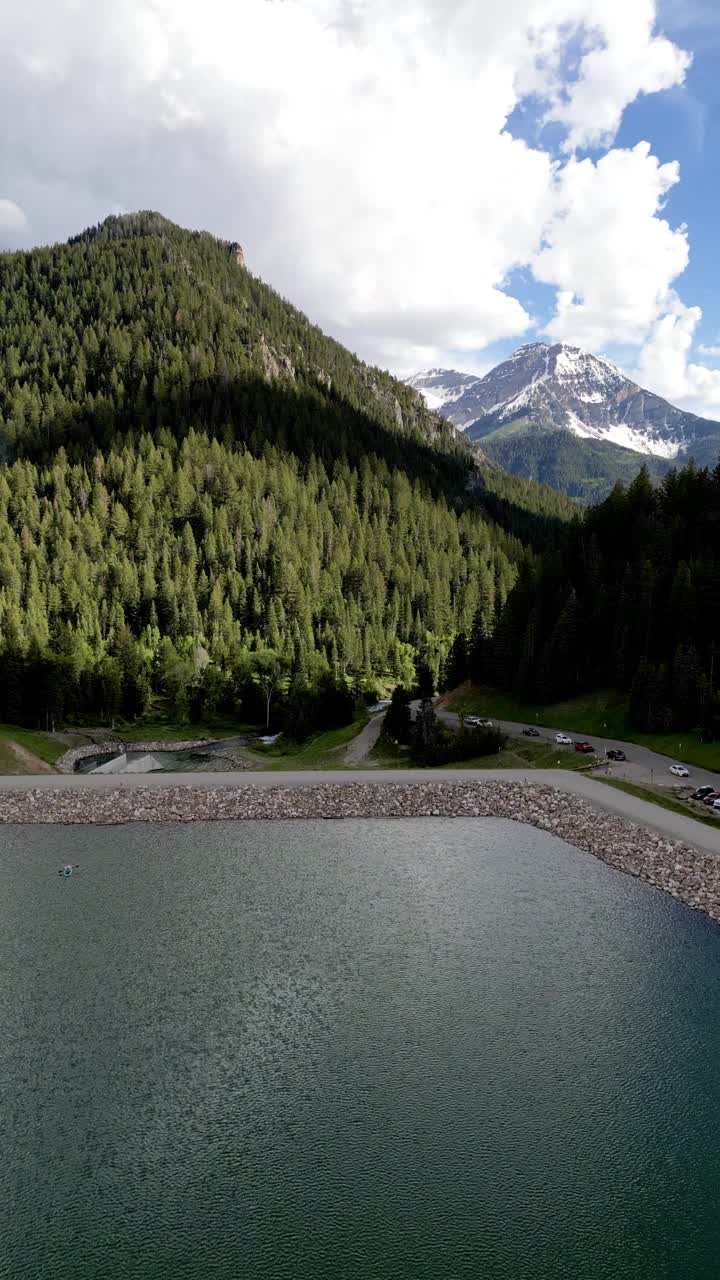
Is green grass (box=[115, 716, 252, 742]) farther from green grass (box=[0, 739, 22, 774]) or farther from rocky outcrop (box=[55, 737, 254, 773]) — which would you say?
green grass (box=[0, 739, 22, 774])

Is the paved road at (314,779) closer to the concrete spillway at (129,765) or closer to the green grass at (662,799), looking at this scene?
the green grass at (662,799)

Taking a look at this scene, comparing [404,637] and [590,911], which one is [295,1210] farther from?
[404,637]

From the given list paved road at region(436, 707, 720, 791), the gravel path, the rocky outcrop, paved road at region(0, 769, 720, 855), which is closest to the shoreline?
paved road at region(0, 769, 720, 855)

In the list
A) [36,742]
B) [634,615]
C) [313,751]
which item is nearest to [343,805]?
[313,751]

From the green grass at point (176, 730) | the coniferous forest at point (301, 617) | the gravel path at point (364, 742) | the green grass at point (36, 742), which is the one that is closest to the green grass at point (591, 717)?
the coniferous forest at point (301, 617)

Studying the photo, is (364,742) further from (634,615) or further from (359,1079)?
(359,1079)

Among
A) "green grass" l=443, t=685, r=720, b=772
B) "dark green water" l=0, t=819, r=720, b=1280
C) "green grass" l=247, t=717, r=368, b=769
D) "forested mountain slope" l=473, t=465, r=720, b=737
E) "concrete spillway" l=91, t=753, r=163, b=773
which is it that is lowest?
"dark green water" l=0, t=819, r=720, b=1280
